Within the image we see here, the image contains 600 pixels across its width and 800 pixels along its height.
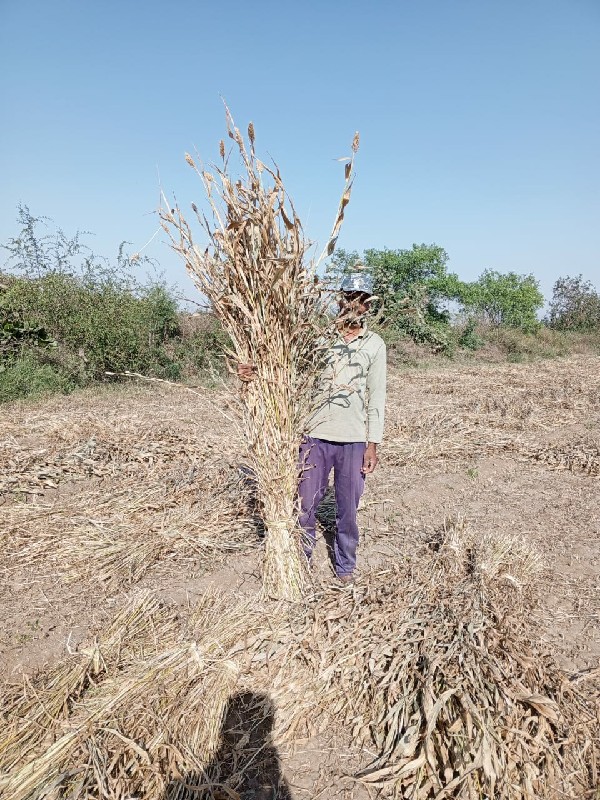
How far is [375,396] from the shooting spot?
2.77m

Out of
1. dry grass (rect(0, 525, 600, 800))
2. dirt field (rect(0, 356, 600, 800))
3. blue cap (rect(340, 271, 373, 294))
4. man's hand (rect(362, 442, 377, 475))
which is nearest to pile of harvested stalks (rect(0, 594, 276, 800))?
dry grass (rect(0, 525, 600, 800))

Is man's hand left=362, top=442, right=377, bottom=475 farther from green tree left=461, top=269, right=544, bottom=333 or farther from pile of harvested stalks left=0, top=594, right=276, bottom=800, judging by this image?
green tree left=461, top=269, right=544, bottom=333

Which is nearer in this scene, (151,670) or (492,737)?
(492,737)

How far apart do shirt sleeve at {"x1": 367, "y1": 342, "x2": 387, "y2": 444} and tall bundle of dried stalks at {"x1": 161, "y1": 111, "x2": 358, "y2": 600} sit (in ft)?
1.29

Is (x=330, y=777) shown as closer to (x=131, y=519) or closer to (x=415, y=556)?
(x=415, y=556)

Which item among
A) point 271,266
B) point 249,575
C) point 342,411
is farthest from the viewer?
point 249,575

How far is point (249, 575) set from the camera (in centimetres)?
301

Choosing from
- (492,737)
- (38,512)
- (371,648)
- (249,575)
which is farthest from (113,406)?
(492,737)

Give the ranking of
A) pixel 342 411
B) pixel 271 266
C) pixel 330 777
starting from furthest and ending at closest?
pixel 342 411
pixel 271 266
pixel 330 777

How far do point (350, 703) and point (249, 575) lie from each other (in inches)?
47.4

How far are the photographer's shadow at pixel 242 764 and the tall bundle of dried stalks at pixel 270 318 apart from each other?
25.8 inches

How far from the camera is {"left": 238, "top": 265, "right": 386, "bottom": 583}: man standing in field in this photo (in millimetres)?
2672

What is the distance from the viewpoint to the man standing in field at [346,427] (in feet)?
8.77

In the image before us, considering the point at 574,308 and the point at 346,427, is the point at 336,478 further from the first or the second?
the point at 574,308
